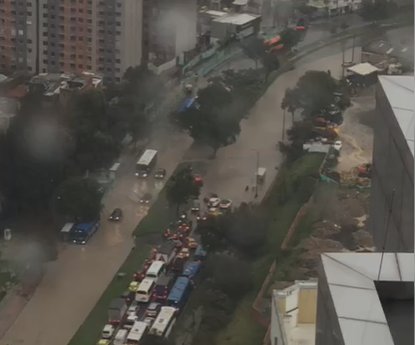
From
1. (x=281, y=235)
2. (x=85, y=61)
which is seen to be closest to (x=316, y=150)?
(x=281, y=235)

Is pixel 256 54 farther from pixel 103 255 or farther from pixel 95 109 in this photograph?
pixel 103 255

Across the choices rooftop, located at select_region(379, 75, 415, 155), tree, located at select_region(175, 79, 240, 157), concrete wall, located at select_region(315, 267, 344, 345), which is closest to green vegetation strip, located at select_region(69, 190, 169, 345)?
tree, located at select_region(175, 79, 240, 157)

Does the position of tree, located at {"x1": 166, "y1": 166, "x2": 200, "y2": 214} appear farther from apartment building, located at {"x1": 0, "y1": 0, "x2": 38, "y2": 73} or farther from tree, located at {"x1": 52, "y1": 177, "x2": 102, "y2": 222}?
apartment building, located at {"x1": 0, "y1": 0, "x2": 38, "y2": 73}

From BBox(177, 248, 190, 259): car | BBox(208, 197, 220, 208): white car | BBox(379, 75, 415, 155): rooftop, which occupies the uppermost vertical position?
BBox(379, 75, 415, 155): rooftop

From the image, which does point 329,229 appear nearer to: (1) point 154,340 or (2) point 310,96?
(1) point 154,340

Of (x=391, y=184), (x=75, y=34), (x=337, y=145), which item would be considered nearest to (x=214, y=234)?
(x=337, y=145)

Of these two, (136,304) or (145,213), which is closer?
(136,304)
